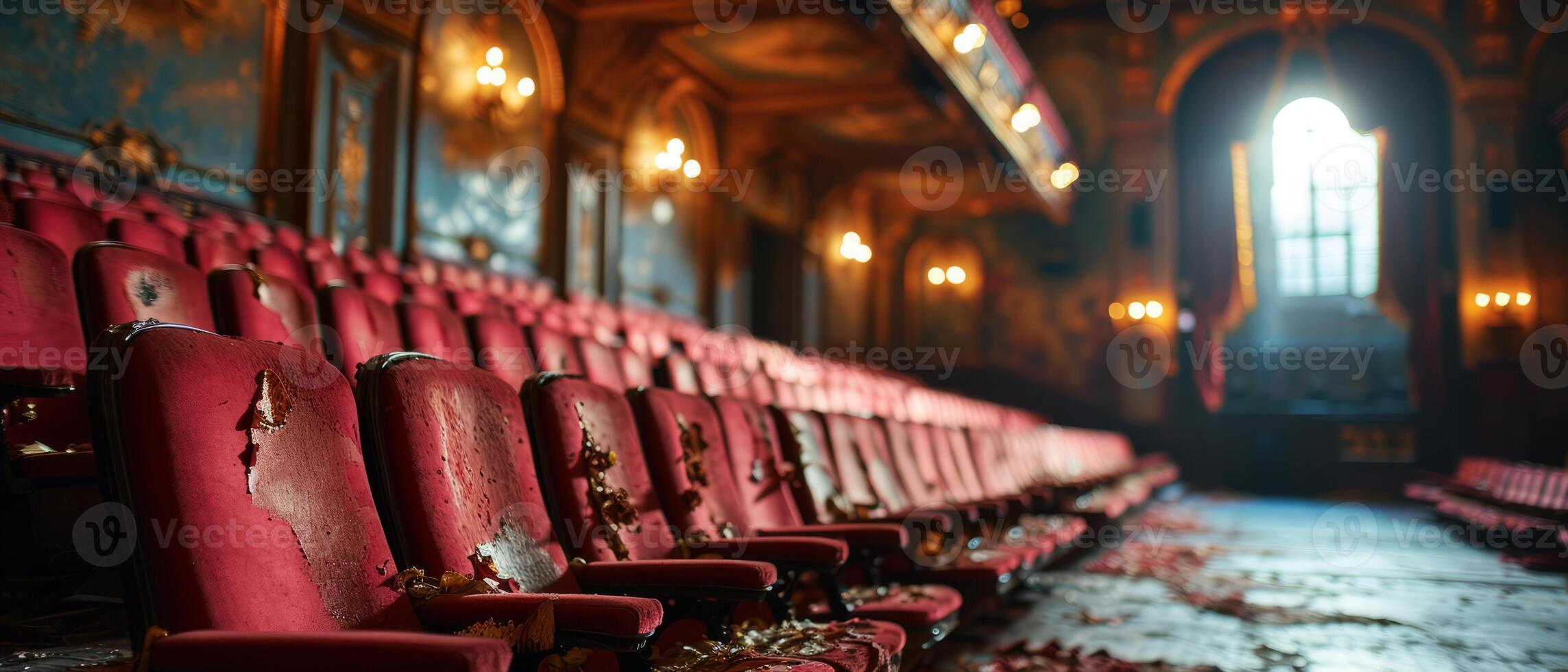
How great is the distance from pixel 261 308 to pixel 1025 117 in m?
4.44

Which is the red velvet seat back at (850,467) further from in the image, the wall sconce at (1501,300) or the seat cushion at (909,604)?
the wall sconce at (1501,300)

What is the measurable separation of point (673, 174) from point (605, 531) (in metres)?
3.92

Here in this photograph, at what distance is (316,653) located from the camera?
441mm

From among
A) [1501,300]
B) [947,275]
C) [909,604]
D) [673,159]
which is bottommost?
[909,604]

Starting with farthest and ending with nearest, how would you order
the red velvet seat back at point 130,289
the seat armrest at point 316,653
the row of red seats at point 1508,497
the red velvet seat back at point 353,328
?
1. the row of red seats at point 1508,497
2. the red velvet seat back at point 353,328
3. the red velvet seat back at point 130,289
4. the seat armrest at point 316,653

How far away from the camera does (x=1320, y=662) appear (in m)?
1.29

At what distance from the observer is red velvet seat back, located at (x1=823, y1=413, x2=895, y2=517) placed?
1.37 metres

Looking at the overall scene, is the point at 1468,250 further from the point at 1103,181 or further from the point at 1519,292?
the point at 1103,181

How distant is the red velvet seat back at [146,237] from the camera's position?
1292 mm

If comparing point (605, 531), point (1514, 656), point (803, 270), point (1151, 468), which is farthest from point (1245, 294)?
point (605, 531)

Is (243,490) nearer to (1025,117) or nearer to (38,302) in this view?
(38,302)

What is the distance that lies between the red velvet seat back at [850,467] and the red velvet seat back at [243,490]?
0.79m

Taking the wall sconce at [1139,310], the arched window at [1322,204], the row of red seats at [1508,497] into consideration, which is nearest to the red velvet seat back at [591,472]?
the row of red seats at [1508,497]

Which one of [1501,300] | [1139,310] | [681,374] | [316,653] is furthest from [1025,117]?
[316,653]
